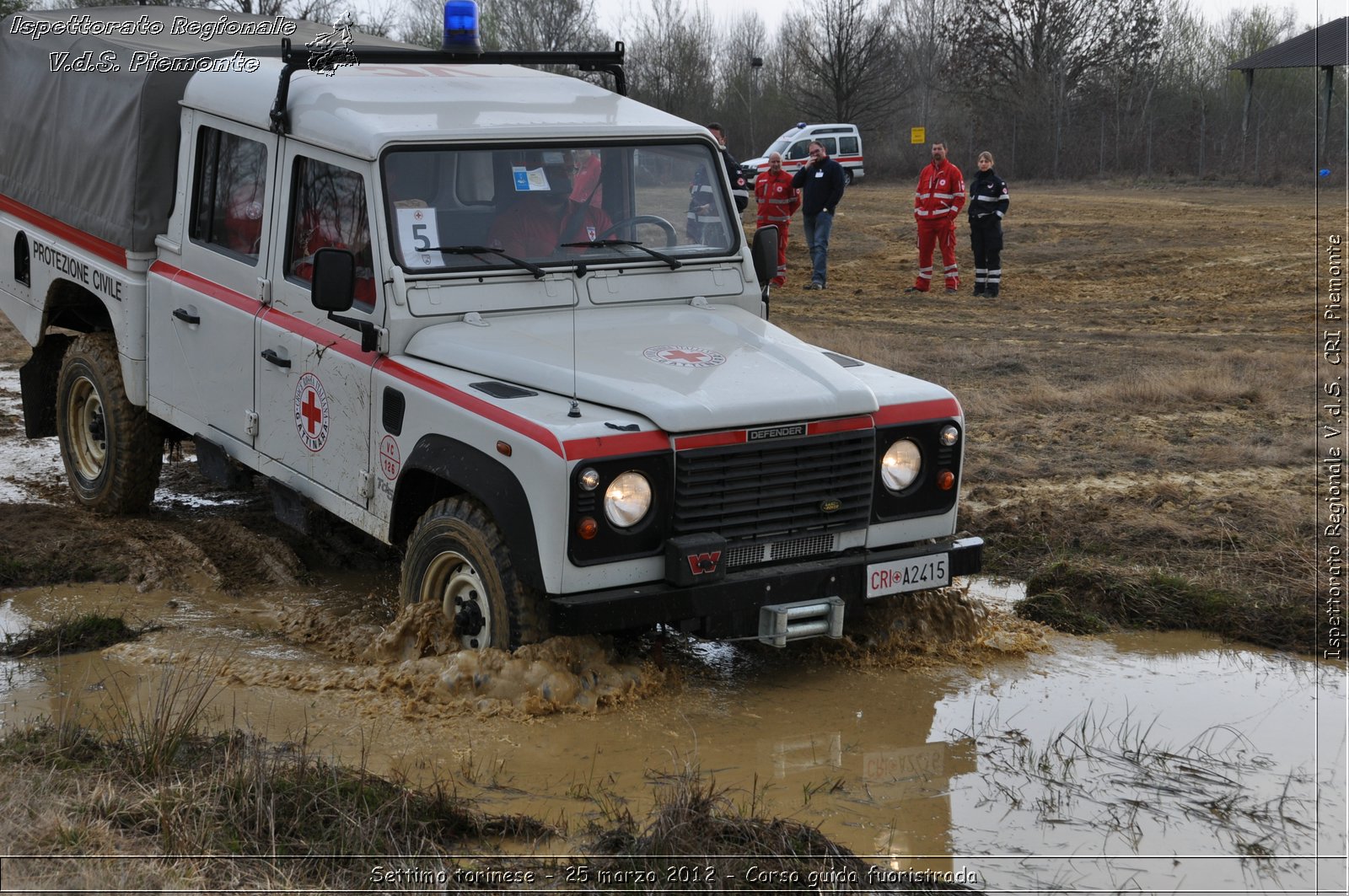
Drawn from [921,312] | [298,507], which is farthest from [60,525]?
[921,312]

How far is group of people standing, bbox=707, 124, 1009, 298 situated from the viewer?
56.2 ft

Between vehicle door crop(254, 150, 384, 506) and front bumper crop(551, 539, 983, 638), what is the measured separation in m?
1.36

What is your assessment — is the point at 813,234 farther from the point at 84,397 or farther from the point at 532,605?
the point at 532,605

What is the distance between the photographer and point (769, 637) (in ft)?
16.7

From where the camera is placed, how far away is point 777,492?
5086 mm

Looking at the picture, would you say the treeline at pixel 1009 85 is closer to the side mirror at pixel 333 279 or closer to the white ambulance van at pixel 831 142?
the white ambulance van at pixel 831 142

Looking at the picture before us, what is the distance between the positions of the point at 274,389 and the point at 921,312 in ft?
35.9

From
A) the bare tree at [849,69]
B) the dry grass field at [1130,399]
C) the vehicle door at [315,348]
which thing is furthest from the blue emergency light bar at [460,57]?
the bare tree at [849,69]

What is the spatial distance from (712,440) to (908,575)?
3.39 ft

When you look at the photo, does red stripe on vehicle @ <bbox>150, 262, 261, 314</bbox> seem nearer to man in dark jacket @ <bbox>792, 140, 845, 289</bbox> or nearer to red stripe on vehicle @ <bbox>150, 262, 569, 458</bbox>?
red stripe on vehicle @ <bbox>150, 262, 569, 458</bbox>

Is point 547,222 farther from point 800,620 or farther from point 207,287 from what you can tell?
point 800,620

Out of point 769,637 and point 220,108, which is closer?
point 769,637

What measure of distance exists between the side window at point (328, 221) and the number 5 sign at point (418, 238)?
0.15 m

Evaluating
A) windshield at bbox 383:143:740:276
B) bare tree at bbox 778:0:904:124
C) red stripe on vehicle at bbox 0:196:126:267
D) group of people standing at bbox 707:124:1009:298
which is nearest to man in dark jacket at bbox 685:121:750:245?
windshield at bbox 383:143:740:276
